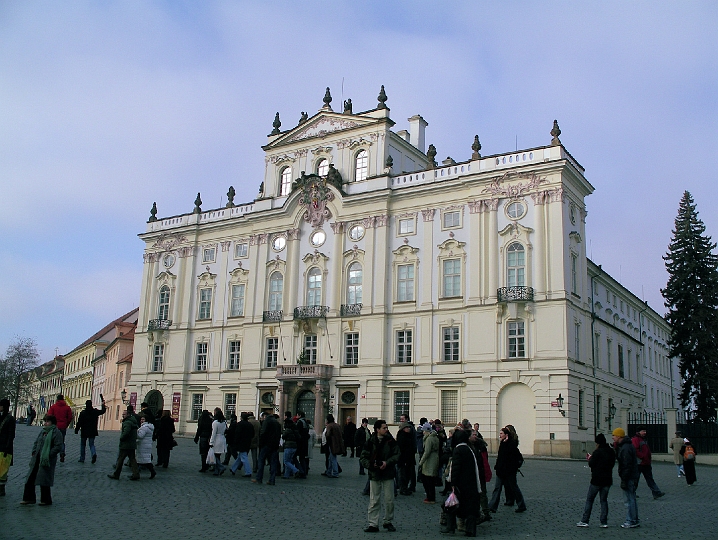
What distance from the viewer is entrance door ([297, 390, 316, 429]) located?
159 ft

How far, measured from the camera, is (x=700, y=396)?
166 ft

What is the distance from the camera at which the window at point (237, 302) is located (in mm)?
54594

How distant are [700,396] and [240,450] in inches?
1541

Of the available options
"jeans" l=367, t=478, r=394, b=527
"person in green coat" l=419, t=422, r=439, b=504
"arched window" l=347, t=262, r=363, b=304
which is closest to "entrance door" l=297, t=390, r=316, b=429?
"arched window" l=347, t=262, r=363, b=304

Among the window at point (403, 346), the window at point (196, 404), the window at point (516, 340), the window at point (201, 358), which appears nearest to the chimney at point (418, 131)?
the window at point (403, 346)

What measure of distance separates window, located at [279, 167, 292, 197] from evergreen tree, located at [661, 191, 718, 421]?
28.5 m

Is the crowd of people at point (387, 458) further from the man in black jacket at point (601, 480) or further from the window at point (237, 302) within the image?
the window at point (237, 302)

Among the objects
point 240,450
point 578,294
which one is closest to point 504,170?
point 578,294

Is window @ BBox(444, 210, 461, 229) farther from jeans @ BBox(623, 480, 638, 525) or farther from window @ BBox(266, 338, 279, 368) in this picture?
jeans @ BBox(623, 480, 638, 525)

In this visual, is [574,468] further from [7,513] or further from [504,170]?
[7,513]

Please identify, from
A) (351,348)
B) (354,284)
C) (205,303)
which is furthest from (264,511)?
(205,303)

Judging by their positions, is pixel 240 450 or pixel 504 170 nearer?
pixel 240 450

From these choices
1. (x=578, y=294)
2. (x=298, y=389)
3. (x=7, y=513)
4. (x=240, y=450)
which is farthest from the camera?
(x=298, y=389)

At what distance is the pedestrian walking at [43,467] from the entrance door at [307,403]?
3360 centimetres
